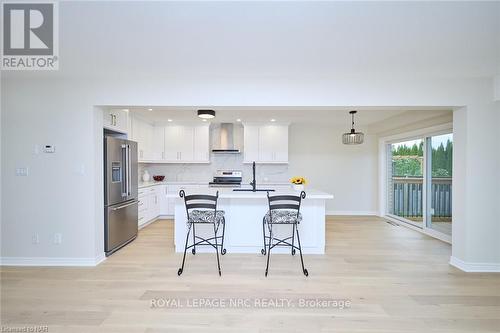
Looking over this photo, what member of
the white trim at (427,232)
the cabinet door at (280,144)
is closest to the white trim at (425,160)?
the white trim at (427,232)

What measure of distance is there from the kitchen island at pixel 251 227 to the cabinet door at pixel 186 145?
109 inches

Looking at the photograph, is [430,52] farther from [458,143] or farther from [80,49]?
[80,49]

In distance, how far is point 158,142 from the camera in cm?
657

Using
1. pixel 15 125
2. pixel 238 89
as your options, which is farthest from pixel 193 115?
pixel 15 125

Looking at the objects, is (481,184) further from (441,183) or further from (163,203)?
(163,203)

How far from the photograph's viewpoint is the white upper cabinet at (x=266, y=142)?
256 inches

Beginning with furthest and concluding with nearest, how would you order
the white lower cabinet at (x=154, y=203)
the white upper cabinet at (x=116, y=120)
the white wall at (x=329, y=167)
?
the white wall at (x=329, y=167), the white lower cabinet at (x=154, y=203), the white upper cabinet at (x=116, y=120)

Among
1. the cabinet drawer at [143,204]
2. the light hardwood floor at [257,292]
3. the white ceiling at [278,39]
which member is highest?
the white ceiling at [278,39]

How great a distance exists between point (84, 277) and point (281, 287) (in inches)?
92.6

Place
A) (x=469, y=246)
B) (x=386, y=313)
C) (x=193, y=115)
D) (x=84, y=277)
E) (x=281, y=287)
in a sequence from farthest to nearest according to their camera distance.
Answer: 1. (x=193, y=115)
2. (x=469, y=246)
3. (x=84, y=277)
4. (x=281, y=287)
5. (x=386, y=313)

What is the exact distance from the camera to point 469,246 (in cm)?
326

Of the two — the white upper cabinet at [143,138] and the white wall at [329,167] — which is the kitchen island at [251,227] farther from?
the white wall at [329,167]

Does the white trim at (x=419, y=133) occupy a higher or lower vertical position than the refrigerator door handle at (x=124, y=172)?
higher
